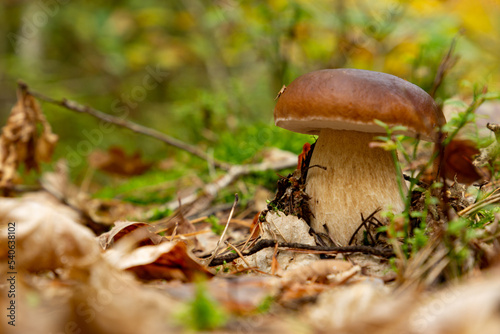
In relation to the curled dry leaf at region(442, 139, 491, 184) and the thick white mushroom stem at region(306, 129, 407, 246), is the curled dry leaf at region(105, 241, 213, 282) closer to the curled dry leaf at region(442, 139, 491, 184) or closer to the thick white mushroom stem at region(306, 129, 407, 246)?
the thick white mushroom stem at region(306, 129, 407, 246)

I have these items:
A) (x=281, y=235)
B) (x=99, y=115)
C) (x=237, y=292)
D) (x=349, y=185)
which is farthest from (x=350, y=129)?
(x=99, y=115)

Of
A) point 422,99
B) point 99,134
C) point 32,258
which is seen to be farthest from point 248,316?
point 99,134

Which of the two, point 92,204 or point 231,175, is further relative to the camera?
point 92,204

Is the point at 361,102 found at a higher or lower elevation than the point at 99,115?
higher

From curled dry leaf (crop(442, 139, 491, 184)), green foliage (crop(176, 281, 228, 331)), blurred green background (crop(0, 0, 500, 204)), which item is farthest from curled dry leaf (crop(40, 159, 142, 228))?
curled dry leaf (crop(442, 139, 491, 184))

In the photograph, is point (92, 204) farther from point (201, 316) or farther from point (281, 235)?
point (201, 316)
